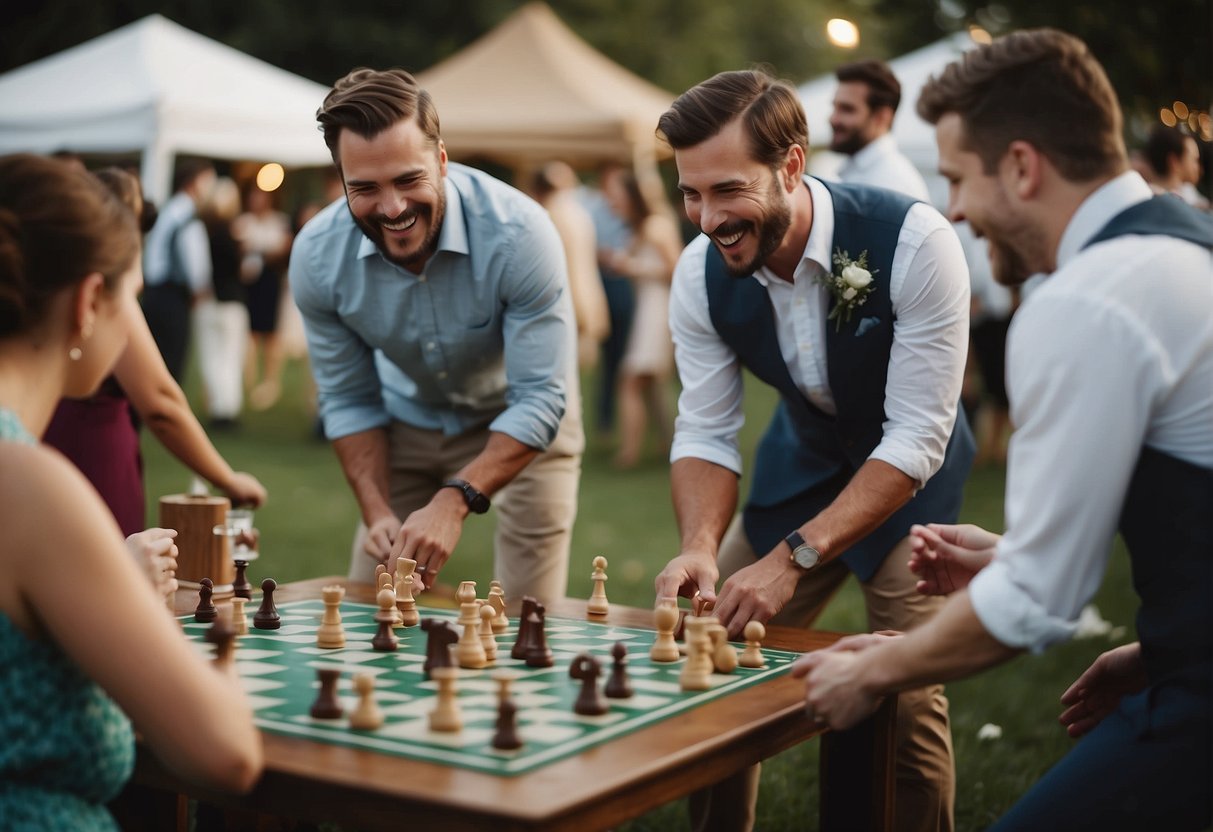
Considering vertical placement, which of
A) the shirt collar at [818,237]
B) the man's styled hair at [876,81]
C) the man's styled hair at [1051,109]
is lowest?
the shirt collar at [818,237]

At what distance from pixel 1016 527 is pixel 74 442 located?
3387 millimetres

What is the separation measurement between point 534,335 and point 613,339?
9.38m

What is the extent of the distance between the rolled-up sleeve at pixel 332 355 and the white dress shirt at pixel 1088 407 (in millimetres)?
2563

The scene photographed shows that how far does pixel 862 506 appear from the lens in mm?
3658

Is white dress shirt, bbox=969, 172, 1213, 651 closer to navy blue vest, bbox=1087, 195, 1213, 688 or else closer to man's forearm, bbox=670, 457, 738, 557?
navy blue vest, bbox=1087, 195, 1213, 688

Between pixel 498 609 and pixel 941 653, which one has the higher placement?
pixel 941 653

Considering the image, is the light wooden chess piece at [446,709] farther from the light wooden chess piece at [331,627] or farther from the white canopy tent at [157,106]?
the white canopy tent at [157,106]

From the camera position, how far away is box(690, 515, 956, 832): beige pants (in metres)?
3.71

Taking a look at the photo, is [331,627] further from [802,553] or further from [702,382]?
[702,382]

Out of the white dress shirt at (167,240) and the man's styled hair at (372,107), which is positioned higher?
the man's styled hair at (372,107)

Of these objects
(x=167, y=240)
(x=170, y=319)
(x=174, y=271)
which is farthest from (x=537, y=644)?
(x=167, y=240)

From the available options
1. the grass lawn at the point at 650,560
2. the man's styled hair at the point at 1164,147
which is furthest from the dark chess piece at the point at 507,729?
the man's styled hair at the point at 1164,147

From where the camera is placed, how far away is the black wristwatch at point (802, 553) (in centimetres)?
355

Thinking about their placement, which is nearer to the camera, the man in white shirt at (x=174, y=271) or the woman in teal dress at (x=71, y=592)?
the woman in teal dress at (x=71, y=592)
